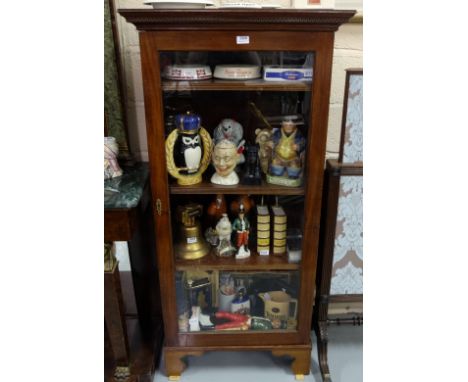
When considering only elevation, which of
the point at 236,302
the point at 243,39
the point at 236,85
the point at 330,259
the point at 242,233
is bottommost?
the point at 236,302

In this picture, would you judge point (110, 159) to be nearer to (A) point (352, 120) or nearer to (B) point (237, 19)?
(B) point (237, 19)

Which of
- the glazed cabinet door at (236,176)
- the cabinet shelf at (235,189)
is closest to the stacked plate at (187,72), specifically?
the glazed cabinet door at (236,176)

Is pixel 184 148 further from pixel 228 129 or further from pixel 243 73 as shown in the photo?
pixel 243 73

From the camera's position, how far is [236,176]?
4.48 ft

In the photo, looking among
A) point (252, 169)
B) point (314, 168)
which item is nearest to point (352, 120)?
point (314, 168)

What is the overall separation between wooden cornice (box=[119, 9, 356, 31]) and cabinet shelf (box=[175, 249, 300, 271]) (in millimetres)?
784

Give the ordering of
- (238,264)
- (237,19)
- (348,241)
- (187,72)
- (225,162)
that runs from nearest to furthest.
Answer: (237,19) → (187,72) → (225,162) → (238,264) → (348,241)

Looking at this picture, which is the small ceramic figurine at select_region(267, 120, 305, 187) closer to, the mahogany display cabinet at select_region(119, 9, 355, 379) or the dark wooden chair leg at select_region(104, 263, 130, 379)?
the mahogany display cabinet at select_region(119, 9, 355, 379)

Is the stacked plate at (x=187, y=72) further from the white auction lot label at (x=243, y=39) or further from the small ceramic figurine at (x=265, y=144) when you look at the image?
the small ceramic figurine at (x=265, y=144)

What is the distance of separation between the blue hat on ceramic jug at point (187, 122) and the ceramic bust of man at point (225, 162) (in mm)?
107

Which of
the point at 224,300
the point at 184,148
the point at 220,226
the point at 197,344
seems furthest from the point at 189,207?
the point at 197,344

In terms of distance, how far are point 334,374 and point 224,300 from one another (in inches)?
20.7

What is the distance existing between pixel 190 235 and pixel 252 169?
331mm

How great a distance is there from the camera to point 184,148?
4.25 feet
